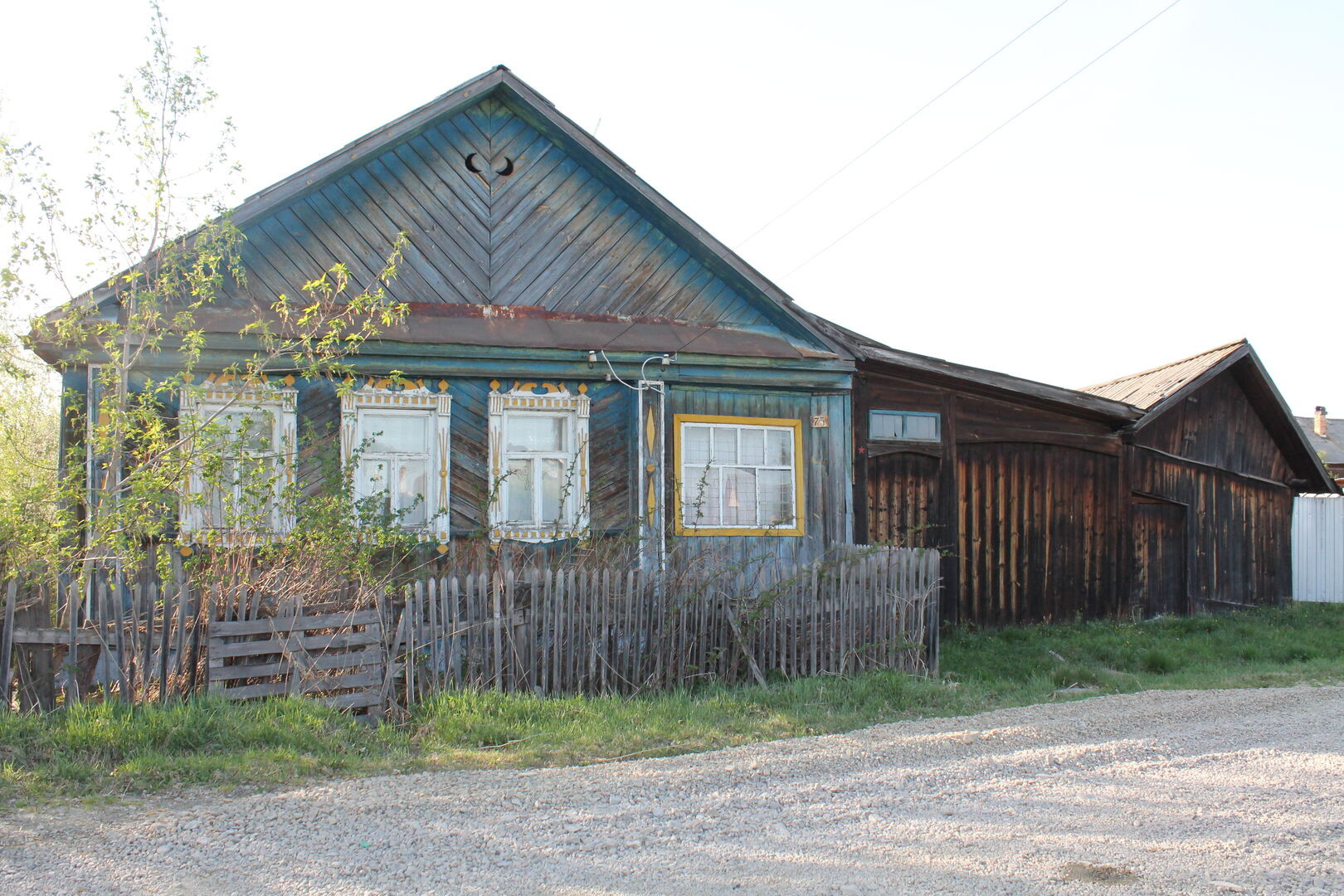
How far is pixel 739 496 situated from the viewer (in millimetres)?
11016

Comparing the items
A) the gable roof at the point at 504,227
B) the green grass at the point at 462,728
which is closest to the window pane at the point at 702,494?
the gable roof at the point at 504,227

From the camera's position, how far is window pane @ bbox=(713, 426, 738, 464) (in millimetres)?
10977

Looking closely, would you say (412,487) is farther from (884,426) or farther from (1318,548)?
(1318,548)

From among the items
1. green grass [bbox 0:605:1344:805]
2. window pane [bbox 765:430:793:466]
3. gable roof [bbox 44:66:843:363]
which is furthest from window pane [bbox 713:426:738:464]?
green grass [bbox 0:605:1344:805]

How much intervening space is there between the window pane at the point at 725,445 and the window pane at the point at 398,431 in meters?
2.96

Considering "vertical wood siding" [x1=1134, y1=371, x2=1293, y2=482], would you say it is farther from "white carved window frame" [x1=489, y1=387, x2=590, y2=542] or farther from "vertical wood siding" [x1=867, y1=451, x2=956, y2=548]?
"white carved window frame" [x1=489, y1=387, x2=590, y2=542]

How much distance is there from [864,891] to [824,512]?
7.31m

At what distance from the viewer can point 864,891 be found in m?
3.93

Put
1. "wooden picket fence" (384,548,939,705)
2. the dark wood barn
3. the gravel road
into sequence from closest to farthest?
1. the gravel road
2. "wooden picket fence" (384,548,939,705)
3. the dark wood barn

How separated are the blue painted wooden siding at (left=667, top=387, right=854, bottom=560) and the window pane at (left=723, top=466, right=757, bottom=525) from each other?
0.80 feet

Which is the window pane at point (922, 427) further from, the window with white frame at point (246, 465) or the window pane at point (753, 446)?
the window with white frame at point (246, 465)

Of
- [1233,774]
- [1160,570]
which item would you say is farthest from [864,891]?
[1160,570]

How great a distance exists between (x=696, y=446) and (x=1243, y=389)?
9.72 metres

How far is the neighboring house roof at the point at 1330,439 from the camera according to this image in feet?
98.7
